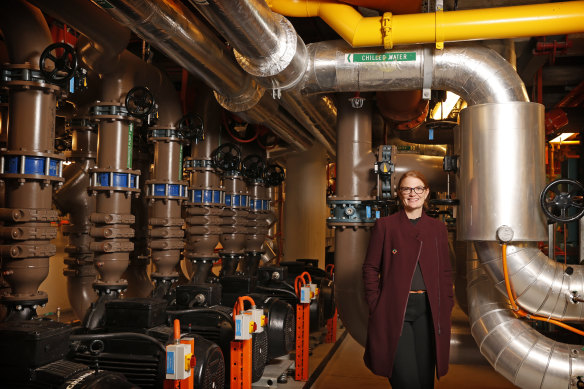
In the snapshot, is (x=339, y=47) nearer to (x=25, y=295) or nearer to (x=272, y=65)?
(x=272, y=65)

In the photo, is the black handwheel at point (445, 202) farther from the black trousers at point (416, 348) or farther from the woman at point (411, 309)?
the black trousers at point (416, 348)

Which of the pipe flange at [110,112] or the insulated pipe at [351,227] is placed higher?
the pipe flange at [110,112]

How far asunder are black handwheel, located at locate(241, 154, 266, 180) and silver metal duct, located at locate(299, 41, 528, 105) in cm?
350

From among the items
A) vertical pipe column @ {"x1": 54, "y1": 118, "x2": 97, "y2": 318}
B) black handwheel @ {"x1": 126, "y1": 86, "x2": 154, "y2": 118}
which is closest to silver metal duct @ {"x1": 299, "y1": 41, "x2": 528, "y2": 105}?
black handwheel @ {"x1": 126, "y1": 86, "x2": 154, "y2": 118}

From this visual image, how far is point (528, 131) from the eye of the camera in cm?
315

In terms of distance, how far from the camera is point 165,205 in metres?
5.11

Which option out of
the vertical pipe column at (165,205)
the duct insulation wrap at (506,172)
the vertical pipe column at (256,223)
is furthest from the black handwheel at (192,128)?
the duct insulation wrap at (506,172)

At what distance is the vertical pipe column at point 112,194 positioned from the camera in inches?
166

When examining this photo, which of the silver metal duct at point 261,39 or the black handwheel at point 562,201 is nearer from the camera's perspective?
the silver metal duct at point 261,39

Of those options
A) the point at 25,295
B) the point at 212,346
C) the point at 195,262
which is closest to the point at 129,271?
the point at 195,262

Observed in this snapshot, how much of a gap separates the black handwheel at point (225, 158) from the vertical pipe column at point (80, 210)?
136 cm

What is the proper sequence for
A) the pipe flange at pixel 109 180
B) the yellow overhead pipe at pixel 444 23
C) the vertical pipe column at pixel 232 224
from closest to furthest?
the yellow overhead pipe at pixel 444 23 < the pipe flange at pixel 109 180 < the vertical pipe column at pixel 232 224

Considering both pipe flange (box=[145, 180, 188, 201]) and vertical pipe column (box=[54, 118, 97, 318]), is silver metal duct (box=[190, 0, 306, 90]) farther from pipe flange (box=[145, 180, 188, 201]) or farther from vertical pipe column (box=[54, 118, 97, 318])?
vertical pipe column (box=[54, 118, 97, 318])

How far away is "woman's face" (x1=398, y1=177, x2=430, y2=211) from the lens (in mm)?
2668
